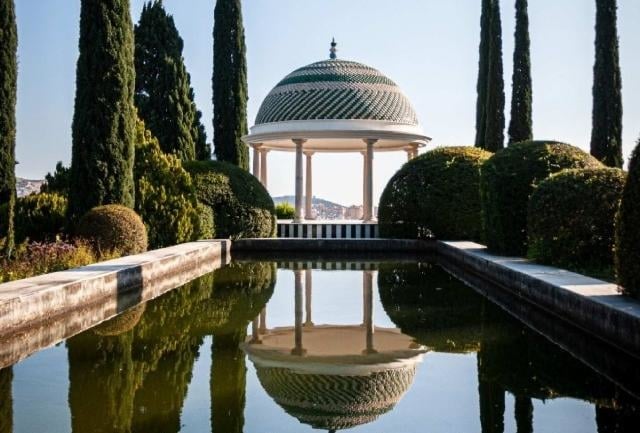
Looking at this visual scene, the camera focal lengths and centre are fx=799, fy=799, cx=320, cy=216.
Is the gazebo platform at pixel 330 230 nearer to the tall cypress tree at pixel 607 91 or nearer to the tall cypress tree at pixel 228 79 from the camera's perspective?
the tall cypress tree at pixel 228 79

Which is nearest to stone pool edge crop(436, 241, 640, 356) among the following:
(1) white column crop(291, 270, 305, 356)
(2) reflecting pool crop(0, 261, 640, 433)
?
(2) reflecting pool crop(0, 261, 640, 433)

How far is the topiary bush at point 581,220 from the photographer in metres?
11.6

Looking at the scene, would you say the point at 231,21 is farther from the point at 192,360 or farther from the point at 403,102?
the point at 192,360

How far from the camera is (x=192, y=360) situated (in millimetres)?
6883

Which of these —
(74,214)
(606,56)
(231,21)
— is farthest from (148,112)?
(606,56)

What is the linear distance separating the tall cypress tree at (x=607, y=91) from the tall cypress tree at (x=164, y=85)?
11614mm

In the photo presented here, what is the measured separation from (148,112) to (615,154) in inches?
527

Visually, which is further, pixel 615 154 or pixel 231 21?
pixel 231 21

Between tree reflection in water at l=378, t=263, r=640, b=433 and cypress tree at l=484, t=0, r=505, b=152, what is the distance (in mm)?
15039

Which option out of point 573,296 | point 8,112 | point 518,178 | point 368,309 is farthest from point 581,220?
point 8,112

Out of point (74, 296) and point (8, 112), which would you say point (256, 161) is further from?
point (74, 296)

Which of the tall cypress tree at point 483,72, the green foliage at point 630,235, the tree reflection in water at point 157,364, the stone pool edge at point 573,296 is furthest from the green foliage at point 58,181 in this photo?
the tall cypress tree at point 483,72

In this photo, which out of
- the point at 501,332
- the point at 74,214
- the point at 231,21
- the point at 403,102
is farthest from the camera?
the point at 403,102

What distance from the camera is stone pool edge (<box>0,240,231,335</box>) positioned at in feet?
25.8
